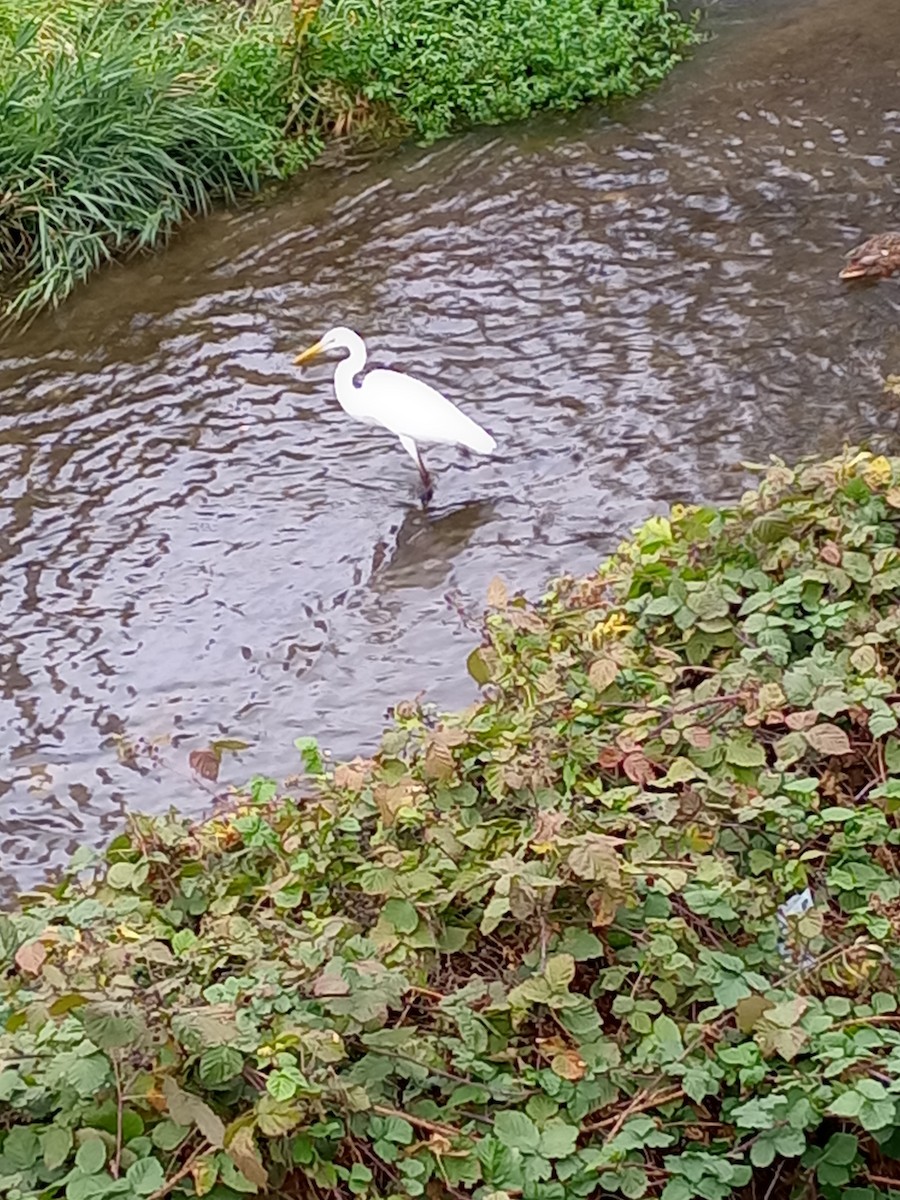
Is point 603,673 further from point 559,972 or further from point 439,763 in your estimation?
point 559,972

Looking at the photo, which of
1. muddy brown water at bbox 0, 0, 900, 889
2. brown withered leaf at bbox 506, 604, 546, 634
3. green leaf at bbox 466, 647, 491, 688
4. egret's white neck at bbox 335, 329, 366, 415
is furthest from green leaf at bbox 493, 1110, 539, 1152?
egret's white neck at bbox 335, 329, 366, 415

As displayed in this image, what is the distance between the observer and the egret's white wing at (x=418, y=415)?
5.73 meters

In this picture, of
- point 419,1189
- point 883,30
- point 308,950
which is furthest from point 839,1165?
point 883,30

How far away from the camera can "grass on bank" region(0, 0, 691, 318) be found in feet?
25.0

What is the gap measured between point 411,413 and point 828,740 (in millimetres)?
3071

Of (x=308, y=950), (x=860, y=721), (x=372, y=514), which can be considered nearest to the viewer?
(x=308, y=950)

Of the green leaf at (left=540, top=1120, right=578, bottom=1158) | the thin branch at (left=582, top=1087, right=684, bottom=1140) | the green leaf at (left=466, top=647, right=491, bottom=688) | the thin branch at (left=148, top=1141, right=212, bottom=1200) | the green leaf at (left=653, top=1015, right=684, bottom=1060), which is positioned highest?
the thin branch at (left=148, top=1141, right=212, bottom=1200)

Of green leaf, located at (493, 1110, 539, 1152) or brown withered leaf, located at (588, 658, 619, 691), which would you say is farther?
brown withered leaf, located at (588, 658, 619, 691)

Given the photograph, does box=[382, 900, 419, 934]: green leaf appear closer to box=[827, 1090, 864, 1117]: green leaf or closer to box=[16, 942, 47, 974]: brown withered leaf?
box=[16, 942, 47, 974]: brown withered leaf

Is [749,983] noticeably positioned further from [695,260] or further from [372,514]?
[695,260]

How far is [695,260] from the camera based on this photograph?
719cm

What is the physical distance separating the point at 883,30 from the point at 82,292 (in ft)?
17.7

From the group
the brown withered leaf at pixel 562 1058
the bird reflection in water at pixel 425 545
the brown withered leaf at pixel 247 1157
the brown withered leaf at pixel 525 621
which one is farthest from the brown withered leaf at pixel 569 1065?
the bird reflection in water at pixel 425 545

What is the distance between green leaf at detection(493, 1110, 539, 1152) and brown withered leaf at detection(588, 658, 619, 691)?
111 centimetres
